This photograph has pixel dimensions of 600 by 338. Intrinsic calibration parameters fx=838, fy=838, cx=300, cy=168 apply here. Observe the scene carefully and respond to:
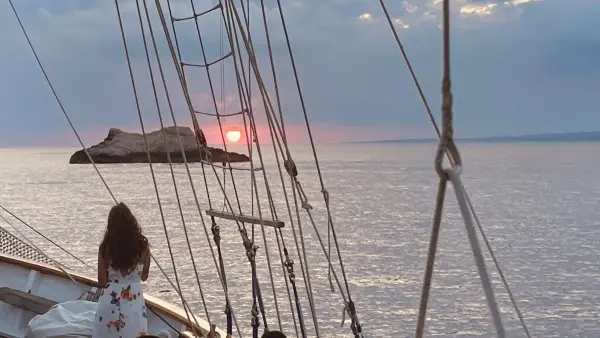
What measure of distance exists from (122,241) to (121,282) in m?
0.27

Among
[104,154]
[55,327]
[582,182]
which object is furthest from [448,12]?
[104,154]

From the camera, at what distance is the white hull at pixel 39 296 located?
5715 millimetres

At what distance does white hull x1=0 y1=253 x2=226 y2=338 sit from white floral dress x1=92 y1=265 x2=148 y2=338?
43cm

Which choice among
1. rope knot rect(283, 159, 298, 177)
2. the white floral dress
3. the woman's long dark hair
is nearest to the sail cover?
the white floral dress

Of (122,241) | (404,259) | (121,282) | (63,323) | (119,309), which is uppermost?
(122,241)

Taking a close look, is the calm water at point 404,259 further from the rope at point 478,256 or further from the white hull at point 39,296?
the rope at point 478,256

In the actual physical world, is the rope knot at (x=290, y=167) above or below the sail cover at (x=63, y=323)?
above

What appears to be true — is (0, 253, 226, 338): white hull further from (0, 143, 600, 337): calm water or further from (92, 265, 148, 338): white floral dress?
(0, 143, 600, 337): calm water

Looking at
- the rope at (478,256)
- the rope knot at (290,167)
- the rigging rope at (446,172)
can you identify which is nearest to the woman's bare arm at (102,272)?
the rope knot at (290,167)

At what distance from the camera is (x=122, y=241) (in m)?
4.75

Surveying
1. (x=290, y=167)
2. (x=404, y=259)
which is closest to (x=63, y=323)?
(x=290, y=167)

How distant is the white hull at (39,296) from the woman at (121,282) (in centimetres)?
46

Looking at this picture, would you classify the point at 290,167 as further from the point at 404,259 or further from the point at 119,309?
the point at 404,259

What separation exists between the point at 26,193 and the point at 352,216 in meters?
32.5
